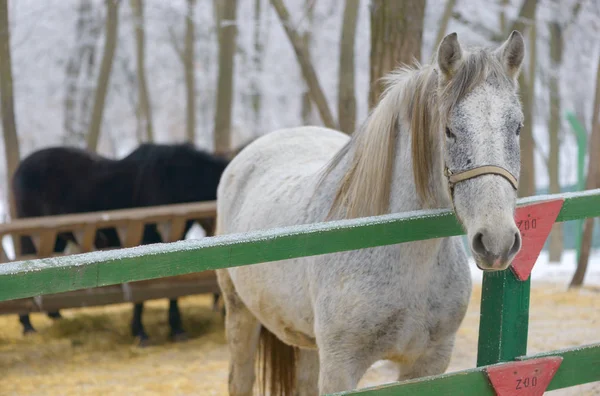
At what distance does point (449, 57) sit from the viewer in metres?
2.41

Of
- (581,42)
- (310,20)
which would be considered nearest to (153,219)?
(310,20)

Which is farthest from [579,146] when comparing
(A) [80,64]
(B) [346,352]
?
(A) [80,64]

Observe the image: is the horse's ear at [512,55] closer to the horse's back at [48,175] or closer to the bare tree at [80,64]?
the horse's back at [48,175]

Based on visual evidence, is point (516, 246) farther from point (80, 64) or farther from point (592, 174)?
point (80, 64)

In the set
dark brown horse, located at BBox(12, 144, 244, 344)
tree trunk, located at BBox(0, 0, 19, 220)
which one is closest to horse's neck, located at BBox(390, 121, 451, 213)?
dark brown horse, located at BBox(12, 144, 244, 344)

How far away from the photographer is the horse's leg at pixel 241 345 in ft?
13.3

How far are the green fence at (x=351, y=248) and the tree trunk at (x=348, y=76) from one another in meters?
4.26

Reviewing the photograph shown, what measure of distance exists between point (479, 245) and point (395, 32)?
3852mm

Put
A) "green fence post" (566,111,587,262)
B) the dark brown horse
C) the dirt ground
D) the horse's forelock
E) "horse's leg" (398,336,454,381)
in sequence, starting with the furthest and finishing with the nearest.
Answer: "green fence post" (566,111,587,262) → the dark brown horse → the dirt ground → "horse's leg" (398,336,454,381) → the horse's forelock

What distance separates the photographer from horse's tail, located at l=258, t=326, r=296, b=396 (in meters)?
4.05

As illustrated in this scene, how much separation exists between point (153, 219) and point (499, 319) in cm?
456

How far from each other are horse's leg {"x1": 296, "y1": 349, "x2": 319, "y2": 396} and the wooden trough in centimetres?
289

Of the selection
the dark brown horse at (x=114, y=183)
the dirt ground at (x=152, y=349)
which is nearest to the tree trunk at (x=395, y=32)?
the dirt ground at (x=152, y=349)

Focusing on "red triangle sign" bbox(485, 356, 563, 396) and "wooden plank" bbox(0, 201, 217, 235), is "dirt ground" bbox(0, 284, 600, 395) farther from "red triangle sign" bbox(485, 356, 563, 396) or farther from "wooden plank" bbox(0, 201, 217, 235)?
"red triangle sign" bbox(485, 356, 563, 396)
